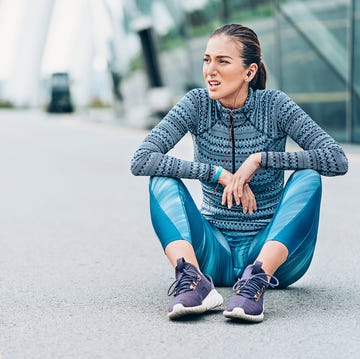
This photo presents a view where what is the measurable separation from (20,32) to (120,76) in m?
22.0

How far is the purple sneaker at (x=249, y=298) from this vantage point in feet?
13.2

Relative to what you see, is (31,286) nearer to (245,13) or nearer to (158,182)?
(158,182)

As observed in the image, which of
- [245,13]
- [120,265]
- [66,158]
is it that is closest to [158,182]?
[120,265]

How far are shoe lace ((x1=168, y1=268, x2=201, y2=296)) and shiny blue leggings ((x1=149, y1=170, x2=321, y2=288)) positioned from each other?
194 millimetres

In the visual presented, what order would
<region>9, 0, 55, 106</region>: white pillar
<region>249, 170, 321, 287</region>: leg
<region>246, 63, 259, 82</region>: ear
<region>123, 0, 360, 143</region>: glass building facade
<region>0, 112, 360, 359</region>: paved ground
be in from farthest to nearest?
<region>9, 0, 55, 106</region>: white pillar < <region>123, 0, 360, 143</region>: glass building facade < <region>246, 63, 259, 82</region>: ear < <region>249, 170, 321, 287</region>: leg < <region>0, 112, 360, 359</region>: paved ground

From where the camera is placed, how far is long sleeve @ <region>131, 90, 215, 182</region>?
445 centimetres

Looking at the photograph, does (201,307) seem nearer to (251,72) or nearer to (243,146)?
(243,146)

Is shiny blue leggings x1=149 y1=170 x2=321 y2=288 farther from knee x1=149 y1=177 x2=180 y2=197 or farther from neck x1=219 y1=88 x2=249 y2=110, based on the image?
neck x1=219 y1=88 x2=249 y2=110

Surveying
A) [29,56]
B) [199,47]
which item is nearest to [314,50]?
[199,47]

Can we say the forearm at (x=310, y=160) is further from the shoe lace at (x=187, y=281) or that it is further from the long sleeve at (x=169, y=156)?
the shoe lace at (x=187, y=281)

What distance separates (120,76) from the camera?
40.4m

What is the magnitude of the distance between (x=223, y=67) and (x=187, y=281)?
3.28 feet

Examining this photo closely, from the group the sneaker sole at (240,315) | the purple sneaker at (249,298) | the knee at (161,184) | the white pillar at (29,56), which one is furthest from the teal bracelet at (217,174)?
the white pillar at (29,56)

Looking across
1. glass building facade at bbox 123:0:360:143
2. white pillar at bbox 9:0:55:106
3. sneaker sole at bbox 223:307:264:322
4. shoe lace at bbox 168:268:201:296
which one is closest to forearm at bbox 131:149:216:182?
shoe lace at bbox 168:268:201:296
